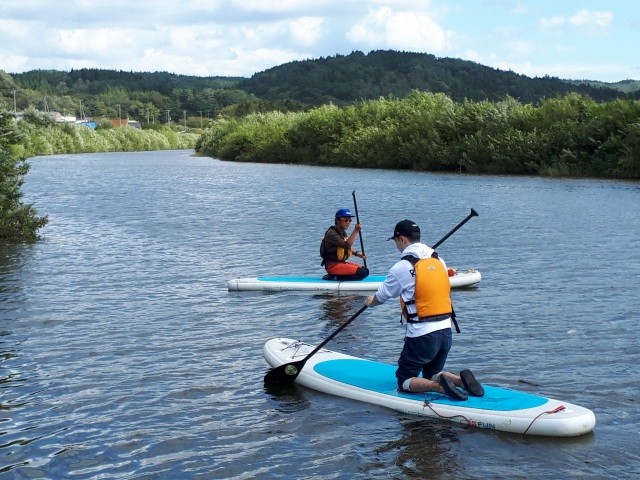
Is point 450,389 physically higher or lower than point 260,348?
higher

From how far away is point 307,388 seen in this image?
10883mm

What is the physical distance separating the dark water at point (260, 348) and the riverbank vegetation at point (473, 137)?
15113 millimetres

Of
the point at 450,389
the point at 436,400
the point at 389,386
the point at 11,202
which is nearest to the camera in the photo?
the point at 450,389

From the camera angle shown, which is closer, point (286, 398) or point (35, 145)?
point (286, 398)

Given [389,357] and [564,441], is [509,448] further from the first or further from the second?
[389,357]

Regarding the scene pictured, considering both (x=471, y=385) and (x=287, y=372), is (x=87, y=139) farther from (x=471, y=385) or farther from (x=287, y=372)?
(x=471, y=385)

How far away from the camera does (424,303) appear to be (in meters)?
9.30

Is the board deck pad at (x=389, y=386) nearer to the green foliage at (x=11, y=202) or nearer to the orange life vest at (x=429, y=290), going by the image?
the orange life vest at (x=429, y=290)

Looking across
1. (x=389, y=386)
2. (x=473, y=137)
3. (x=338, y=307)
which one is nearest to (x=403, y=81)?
(x=473, y=137)

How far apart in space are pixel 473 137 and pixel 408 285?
40540 mm

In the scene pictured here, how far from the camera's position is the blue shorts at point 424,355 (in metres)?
9.46

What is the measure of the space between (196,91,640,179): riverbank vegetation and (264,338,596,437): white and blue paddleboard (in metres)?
32.6

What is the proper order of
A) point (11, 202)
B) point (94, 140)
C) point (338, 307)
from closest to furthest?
point (338, 307) < point (11, 202) < point (94, 140)

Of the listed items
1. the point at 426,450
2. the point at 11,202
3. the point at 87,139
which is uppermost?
the point at 87,139
